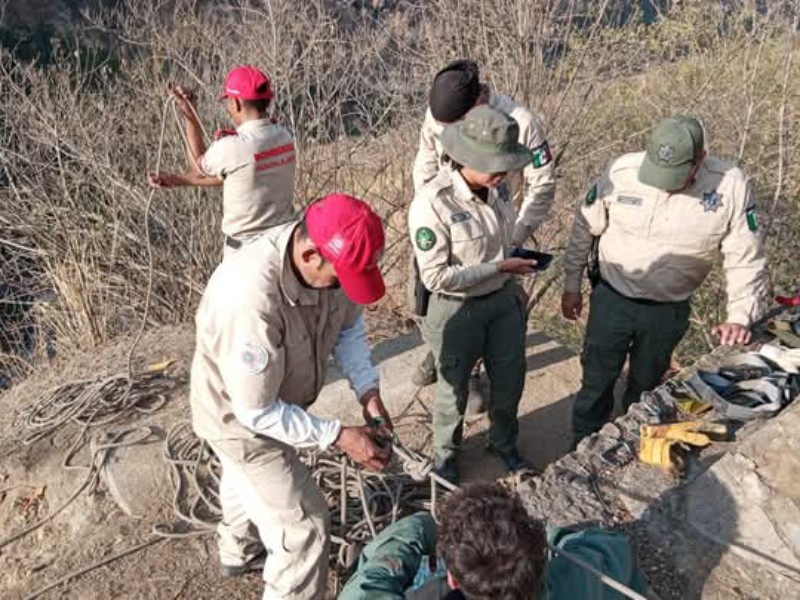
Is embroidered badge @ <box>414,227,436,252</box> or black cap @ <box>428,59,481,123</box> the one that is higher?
black cap @ <box>428,59,481,123</box>

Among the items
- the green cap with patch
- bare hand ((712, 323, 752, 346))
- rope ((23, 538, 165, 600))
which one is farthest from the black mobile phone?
rope ((23, 538, 165, 600))

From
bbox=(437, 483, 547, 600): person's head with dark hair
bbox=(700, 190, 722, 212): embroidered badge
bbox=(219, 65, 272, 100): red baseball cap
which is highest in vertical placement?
bbox=(219, 65, 272, 100): red baseball cap

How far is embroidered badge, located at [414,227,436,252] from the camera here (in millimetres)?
3168

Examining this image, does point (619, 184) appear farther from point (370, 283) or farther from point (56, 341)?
point (56, 341)

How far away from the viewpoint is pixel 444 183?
3.21m

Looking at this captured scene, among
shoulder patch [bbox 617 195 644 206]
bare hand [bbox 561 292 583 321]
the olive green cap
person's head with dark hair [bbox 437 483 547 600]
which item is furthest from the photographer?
bare hand [bbox 561 292 583 321]

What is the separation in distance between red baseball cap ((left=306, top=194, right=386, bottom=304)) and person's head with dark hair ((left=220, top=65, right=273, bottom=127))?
1765 mm

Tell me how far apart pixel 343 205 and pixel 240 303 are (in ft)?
1.47

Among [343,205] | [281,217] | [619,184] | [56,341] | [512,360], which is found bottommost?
[56,341]

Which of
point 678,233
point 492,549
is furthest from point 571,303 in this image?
point 492,549

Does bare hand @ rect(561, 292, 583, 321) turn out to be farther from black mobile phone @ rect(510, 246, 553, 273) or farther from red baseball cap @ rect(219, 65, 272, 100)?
red baseball cap @ rect(219, 65, 272, 100)

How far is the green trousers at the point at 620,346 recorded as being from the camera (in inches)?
140

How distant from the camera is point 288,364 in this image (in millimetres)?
2414

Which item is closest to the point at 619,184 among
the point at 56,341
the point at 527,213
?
the point at 527,213
